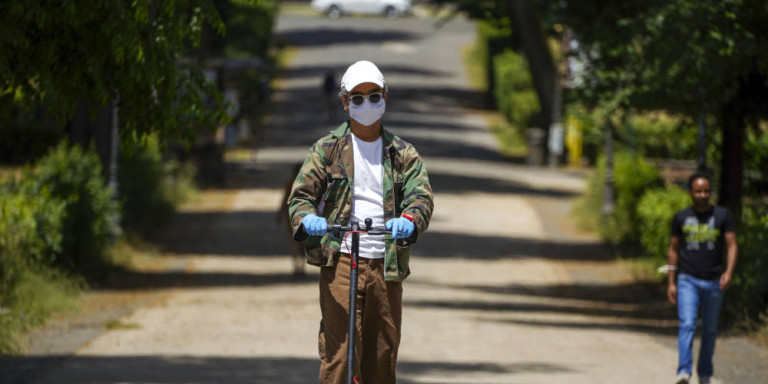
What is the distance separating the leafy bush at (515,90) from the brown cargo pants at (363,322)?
35.4 m

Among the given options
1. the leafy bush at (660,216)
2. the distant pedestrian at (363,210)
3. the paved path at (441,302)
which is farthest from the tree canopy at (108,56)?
the leafy bush at (660,216)

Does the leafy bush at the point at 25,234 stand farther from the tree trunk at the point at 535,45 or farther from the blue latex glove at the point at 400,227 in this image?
the tree trunk at the point at 535,45

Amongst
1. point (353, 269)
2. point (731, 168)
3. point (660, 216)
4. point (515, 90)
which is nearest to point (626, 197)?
point (660, 216)

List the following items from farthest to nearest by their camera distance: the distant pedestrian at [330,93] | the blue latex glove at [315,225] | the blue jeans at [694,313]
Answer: the distant pedestrian at [330,93] < the blue jeans at [694,313] < the blue latex glove at [315,225]

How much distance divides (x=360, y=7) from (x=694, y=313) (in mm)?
71582

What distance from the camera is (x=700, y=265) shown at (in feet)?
34.4

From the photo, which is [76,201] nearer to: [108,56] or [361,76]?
[108,56]

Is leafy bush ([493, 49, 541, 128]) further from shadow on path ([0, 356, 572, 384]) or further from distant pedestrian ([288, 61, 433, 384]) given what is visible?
distant pedestrian ([288, 61, 433, 384])

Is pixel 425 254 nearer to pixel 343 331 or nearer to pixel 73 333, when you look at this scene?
pixel 73 333

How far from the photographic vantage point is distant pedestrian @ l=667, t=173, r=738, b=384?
1045cm

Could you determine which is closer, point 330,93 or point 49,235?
point 49,235

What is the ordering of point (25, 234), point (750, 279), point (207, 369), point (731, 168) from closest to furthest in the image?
point (207, 369)
point (750, 279)
point (25, 234)
point (731, 168)

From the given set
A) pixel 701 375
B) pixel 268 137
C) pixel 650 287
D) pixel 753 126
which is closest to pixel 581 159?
pixel 268 137

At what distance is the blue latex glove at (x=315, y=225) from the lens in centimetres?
638
